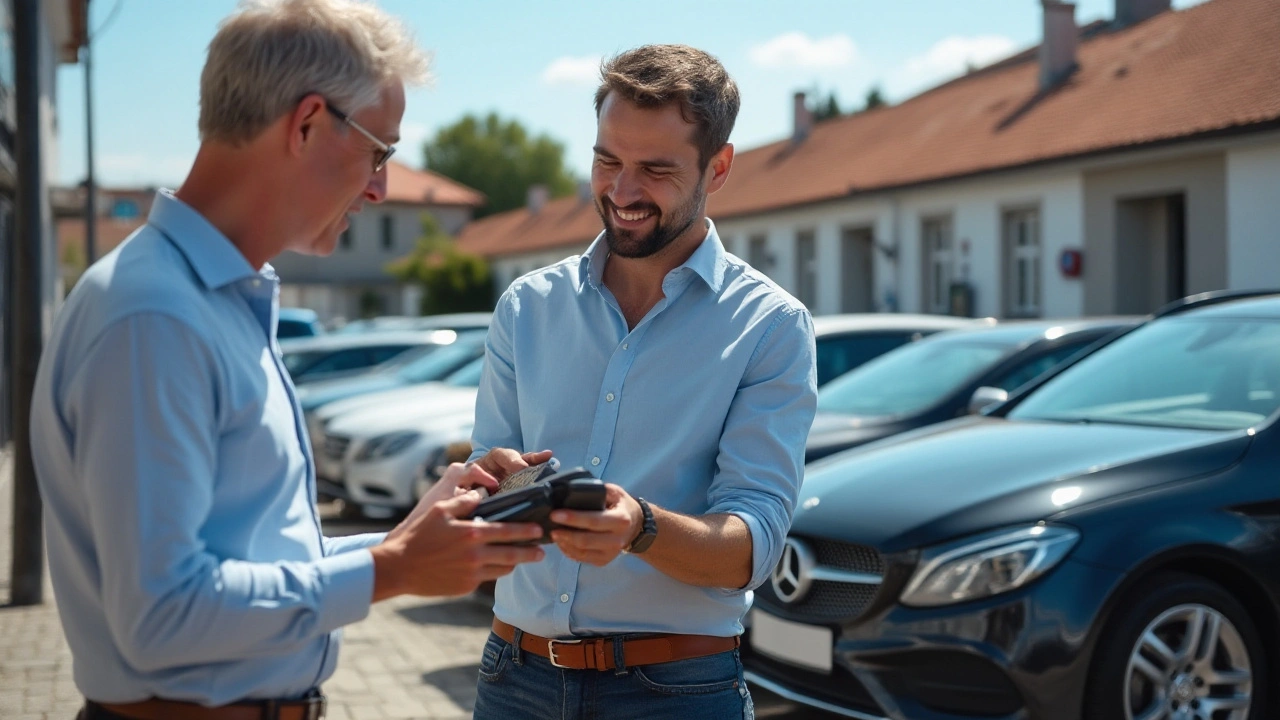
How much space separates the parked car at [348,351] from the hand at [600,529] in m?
13.2

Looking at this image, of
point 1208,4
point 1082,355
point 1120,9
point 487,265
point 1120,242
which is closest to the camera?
point 1082,355

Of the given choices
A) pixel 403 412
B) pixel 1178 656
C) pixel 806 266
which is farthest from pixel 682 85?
pixel 806 266

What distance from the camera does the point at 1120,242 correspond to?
20.6 m

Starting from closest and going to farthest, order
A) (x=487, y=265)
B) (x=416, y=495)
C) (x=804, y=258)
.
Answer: (x=416, y=495)
(x=804, y=258)
(x=487, y=265)

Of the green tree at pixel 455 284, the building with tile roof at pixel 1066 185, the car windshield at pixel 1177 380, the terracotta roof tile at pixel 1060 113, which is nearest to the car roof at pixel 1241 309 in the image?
the car windshield at pixel 1177 380

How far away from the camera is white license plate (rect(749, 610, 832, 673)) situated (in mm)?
4496

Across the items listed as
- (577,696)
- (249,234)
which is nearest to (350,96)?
(249,234)

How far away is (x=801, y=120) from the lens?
127 feet

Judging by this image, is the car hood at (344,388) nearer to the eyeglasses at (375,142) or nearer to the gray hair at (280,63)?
the eyeglasses at (375,142)

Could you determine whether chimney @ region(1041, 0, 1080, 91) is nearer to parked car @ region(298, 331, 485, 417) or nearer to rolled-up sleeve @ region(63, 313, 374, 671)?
parked car @ region(298, 331, 485, 417)

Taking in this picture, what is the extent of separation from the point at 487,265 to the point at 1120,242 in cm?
3661

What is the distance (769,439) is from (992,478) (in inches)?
96.1

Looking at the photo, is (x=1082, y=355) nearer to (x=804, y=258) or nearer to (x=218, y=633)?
(x=218, y=633)

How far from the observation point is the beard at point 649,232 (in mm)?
A: 2537
